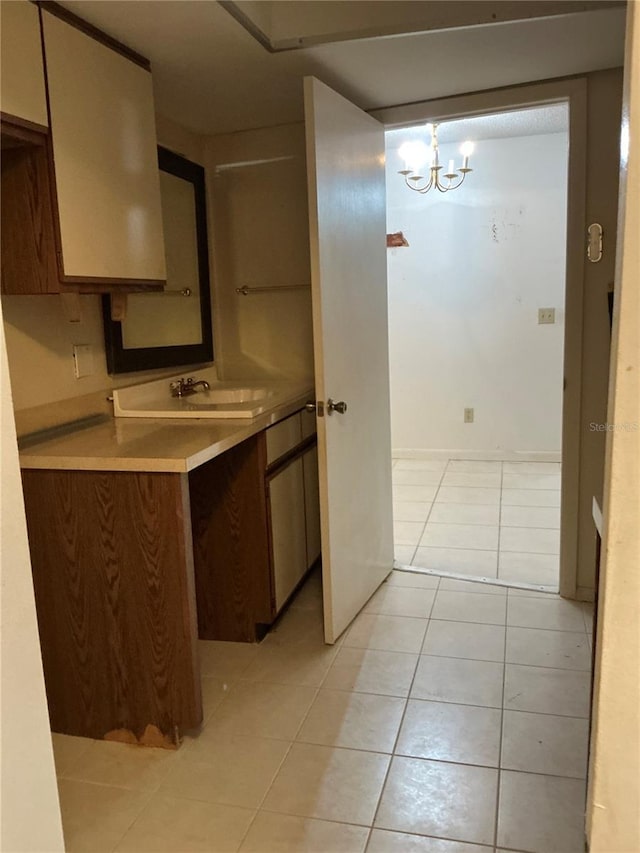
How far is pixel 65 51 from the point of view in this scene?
1.70 meters

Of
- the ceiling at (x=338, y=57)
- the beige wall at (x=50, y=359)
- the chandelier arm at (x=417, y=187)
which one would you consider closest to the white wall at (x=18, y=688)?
the beige wall at (x=50, y=359)

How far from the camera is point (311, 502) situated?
2781 mm

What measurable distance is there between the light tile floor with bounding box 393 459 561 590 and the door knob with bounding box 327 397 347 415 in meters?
1.09

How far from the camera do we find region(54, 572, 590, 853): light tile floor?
151 centimetres

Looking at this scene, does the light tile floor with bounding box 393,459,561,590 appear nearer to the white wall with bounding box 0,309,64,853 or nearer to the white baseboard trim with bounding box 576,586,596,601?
the white baseboard trim with bounding box 576,586,596,601

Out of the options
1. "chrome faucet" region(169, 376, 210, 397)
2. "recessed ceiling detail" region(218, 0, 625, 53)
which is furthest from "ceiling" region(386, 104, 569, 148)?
"chrome faucet" region(169, 376, 210, 397)

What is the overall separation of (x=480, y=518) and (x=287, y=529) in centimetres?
156

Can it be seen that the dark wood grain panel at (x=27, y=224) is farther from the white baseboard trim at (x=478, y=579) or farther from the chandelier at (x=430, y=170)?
the chandelier at (x=430, y=170)

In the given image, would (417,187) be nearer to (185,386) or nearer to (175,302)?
(175,302)

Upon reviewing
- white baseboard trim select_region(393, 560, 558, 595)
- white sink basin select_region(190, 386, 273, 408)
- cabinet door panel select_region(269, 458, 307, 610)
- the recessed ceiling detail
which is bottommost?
white baseboard trim select_region(393, 560, 558, 595)

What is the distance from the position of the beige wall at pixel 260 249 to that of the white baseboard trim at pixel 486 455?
2.24 meters

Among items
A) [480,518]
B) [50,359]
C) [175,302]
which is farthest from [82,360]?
[480,518]

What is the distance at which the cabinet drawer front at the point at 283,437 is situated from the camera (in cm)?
232

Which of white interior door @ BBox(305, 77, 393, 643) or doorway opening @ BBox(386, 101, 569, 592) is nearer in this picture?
white interior door @ BBox(305, 77, 393, 643)
